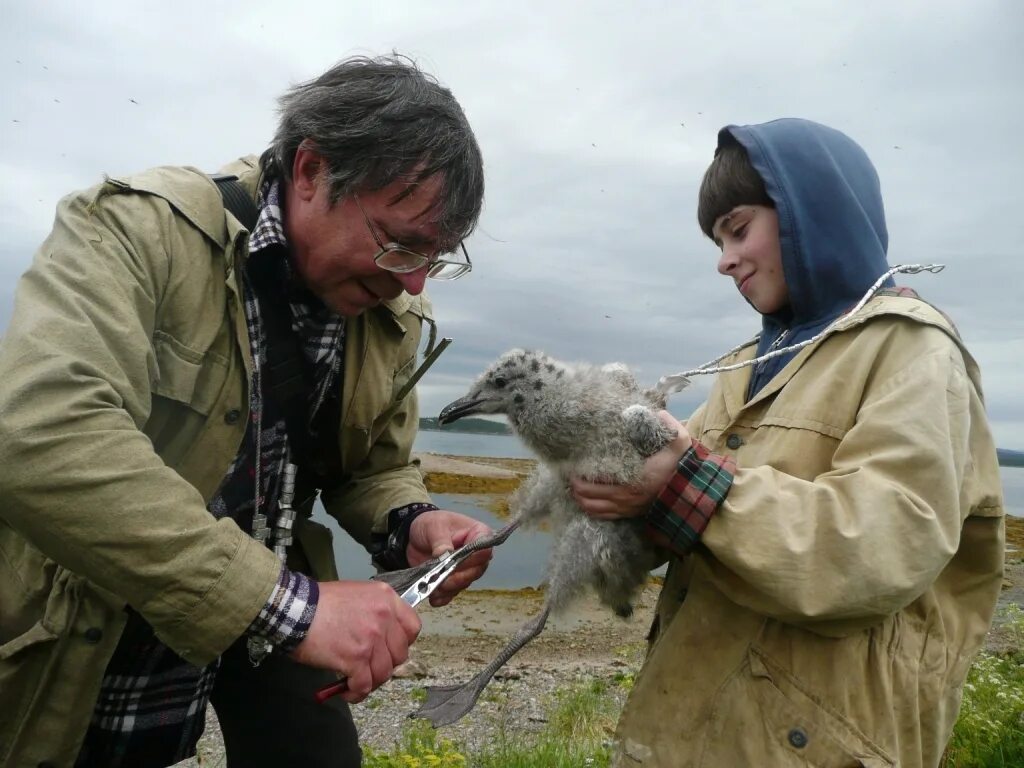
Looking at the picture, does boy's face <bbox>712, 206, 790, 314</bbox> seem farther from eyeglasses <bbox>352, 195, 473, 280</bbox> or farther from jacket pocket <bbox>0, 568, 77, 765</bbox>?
jacket pocket <bbox>0, 568, 77, 765</bbox>

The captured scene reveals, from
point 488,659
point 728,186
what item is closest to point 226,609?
point 728,186

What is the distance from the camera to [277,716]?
2.69 meters

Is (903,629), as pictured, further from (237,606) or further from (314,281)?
(314,281)

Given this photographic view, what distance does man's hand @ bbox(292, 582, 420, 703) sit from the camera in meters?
1.95

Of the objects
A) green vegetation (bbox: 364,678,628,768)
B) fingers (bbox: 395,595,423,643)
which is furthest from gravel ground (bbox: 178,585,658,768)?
fingers (bbox: 395,595,423,643)

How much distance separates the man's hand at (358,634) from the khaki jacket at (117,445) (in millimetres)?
193

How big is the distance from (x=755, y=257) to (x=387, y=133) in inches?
48.1

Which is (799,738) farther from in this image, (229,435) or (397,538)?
(229,435)

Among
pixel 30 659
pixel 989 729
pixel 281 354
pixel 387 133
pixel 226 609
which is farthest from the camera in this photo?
pixel 989 729

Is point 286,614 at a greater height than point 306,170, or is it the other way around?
point 306,170

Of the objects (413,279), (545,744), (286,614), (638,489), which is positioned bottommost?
(545,744)

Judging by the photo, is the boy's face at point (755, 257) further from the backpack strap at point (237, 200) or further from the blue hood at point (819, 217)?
the backpack strap at point (237, 200)

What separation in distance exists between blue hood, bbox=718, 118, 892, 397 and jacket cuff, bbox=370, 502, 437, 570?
145cm

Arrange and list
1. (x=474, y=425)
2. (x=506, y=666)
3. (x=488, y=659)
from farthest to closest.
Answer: (x=488, y=659) < (x=506, y=666) < (x=474, y=425)
